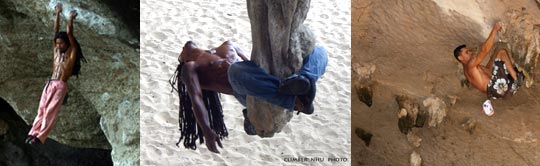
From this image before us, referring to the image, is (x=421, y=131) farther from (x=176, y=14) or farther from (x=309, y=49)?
(x=176, y=14)

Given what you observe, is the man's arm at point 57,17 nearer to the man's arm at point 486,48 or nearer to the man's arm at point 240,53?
the man's arm at point 240,53

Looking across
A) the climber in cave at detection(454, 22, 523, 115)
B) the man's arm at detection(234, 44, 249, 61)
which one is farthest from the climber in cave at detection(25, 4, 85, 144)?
the climber in cave at detection(454, 22, 523, 115)

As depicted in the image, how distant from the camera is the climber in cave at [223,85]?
2084 millimetres

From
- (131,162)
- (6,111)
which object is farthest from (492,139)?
(6,111)

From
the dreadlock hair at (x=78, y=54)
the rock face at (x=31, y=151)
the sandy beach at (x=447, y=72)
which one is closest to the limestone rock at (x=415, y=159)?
the sandy beach at (x=447, y=72)

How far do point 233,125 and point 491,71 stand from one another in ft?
3.23

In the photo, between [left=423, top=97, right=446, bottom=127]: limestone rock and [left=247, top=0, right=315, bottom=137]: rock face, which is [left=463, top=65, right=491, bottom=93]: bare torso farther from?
[left=247, top=0, right=315, bottom=137]: rock face

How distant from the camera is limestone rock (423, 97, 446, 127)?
2.26 metres

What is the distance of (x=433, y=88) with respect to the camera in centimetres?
226

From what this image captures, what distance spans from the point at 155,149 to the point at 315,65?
2.06 ft

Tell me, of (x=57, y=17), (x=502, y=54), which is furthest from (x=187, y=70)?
(x=502, y=54)

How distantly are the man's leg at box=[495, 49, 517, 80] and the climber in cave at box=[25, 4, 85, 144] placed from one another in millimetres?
1711

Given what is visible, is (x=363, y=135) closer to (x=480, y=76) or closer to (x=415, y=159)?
(x=415, y=159)

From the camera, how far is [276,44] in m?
2.08
